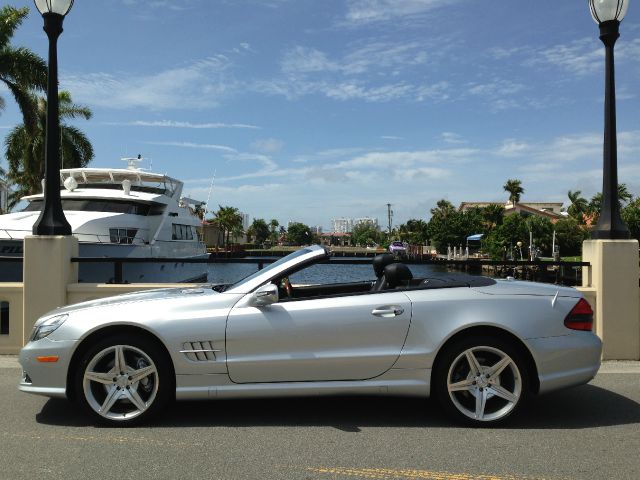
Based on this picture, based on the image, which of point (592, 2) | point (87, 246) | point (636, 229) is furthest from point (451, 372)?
point (636, 229)

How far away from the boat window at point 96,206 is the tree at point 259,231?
13094 cm

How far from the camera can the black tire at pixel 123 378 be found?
14.0ft

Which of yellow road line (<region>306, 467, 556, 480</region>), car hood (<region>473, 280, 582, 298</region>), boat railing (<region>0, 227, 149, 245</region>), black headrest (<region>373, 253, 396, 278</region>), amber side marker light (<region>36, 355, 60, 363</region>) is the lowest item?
yellow road line (<region>306, 467, 556, 480</region>)

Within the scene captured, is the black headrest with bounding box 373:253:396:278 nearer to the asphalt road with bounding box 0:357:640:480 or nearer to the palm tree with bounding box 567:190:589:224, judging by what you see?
the asphalt road with bounding box 0:357:640:480

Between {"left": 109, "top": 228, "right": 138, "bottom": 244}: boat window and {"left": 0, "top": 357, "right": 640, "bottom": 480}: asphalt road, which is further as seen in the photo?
{"left": 109, "top": 228, "right": 138, "bottom": 244}: boat window

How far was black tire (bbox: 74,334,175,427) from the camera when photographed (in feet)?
14.0

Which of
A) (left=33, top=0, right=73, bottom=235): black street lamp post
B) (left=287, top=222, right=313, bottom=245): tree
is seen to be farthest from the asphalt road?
(left=287, top=222, right=313, bottom=245): tree

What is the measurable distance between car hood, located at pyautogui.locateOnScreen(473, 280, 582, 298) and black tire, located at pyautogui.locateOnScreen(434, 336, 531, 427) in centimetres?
42

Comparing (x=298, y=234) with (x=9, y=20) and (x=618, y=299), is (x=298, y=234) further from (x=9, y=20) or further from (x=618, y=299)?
(x=618, y=299)

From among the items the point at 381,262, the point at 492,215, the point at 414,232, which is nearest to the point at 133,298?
the point at 381,262

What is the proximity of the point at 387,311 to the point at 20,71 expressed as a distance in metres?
27.5

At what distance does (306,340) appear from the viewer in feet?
14.1

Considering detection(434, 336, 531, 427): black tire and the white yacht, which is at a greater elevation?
the white yacht

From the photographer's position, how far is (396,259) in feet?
17.9
